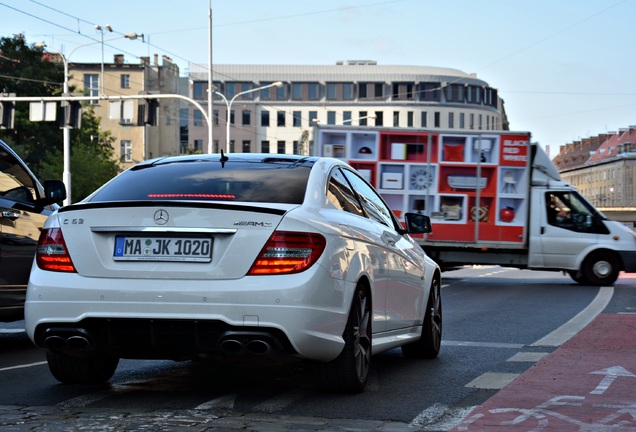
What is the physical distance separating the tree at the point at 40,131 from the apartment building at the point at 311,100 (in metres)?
51.9

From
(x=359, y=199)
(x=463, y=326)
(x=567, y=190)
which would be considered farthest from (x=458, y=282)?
(x=359, y=199)

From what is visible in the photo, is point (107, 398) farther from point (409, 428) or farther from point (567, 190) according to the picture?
point (567, 190)

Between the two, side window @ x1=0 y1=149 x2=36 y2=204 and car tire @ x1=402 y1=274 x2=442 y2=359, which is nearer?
car tire @ x1=402 y1=274 x2=442 y2=359

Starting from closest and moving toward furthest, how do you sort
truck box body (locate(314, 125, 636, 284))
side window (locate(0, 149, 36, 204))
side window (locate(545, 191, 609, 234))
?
side window (locate(0, 149, 36, 204)), truck box body (locate(314, 125, 636, 284)), side window (locate(545, 191, 609, 234))

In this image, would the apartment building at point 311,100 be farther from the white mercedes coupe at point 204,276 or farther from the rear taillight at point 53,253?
the rear taillight at point 53,253

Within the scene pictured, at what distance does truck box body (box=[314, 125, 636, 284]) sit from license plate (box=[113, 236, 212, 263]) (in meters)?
20.1

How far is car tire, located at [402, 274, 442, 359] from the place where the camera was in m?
9.50

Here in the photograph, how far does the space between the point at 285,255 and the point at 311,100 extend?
134920mm

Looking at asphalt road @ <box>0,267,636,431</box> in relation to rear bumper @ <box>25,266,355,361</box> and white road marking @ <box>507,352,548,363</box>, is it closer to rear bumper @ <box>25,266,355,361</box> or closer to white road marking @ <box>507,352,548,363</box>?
white road marking @ <box>507,352,548,363</box>

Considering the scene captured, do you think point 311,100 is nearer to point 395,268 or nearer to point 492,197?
point 492,197

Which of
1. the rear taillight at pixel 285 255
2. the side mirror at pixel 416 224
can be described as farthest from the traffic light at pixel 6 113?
the rear taillight at pixel 285 255

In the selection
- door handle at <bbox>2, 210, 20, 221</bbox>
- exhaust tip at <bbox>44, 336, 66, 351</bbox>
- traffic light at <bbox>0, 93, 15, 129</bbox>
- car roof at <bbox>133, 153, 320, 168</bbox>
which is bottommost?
exhaust tip at <bbox>44, 336, 66, 351</bbox>

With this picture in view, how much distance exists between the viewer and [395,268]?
8.32 meters

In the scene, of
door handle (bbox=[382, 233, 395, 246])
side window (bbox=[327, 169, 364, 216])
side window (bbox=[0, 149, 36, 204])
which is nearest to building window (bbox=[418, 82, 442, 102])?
side window (bbox=[0, 149, 36, 204])
